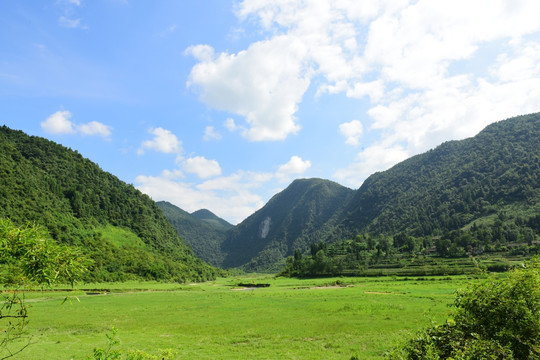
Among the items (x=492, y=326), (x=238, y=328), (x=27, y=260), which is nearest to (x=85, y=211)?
(x=238, y=328)

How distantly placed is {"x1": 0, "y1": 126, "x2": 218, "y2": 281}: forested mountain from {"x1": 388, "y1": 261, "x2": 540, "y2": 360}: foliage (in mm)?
107454

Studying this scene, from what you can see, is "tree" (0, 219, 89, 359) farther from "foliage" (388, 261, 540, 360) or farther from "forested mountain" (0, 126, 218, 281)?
"forested mountain" (0, 126, 218, 281)

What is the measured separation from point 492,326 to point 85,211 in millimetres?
175801

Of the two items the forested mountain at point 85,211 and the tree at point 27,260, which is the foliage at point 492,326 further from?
the forested mountain at point 85,211

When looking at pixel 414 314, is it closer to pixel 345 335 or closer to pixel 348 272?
pixel 345 335

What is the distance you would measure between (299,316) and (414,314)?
1524 centimetres

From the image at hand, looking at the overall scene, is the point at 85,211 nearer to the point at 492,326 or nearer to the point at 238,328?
the point at 238,328

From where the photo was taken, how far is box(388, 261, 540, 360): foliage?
8.79 meters

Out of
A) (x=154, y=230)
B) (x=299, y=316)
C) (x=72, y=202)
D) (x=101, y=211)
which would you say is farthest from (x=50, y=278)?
(x=154, y=230)

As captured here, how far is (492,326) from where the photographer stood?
972cm

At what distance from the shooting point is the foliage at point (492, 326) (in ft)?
28.8

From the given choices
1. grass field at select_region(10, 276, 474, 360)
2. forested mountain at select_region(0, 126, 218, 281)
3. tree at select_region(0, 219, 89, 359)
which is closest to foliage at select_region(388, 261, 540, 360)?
grass field at select_region(10, 276, 474, 360)

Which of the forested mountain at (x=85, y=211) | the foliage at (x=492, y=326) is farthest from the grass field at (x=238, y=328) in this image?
the forested mountain at (x=85, y=211)

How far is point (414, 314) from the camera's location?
1550 inches
